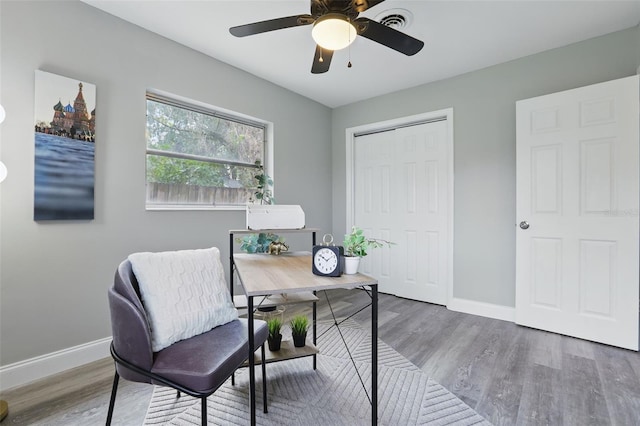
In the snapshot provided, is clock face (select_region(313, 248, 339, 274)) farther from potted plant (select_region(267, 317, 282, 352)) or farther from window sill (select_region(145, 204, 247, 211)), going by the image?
window sill (select_region(145, 204, 247, 211))

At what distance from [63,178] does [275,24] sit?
169 cm

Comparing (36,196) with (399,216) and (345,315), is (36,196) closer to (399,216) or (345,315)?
(345,315)

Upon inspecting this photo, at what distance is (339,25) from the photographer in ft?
5.00

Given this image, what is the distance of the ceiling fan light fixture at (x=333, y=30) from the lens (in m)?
1.50

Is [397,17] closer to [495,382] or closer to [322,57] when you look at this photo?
[322,57]

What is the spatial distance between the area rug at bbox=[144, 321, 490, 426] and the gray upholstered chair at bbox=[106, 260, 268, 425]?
0.54 m

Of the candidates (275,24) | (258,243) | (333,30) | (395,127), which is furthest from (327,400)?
(395,127)

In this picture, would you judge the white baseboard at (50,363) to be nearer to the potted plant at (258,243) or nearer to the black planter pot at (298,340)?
the potted plant at (258,243)

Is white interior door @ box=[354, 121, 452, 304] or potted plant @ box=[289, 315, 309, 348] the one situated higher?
white interior door @ box=[354, 121, 452, 304]

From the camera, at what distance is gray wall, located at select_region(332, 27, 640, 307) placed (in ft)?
8.89

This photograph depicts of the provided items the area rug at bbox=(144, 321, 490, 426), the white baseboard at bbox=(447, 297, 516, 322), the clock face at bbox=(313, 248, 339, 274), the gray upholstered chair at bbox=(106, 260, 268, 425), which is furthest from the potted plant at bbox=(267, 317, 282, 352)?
the white baseboard at bbox=(447, 297, 516, 322)

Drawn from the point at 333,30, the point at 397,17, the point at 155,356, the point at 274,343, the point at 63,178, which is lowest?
the point at 274,343

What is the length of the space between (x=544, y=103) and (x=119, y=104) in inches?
139

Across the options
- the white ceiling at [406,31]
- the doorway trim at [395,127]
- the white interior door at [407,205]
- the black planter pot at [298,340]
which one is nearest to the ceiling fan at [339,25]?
the white ceiling at [406,31]
